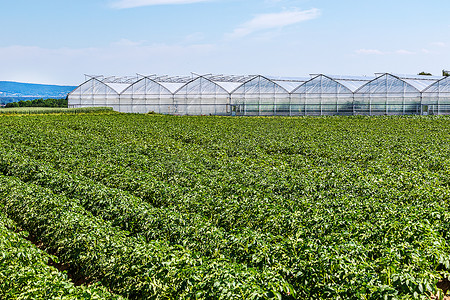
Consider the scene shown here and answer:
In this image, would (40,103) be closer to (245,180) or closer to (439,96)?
(439,96)

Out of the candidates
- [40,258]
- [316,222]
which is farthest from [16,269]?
[316,222]

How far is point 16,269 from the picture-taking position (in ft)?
23.2

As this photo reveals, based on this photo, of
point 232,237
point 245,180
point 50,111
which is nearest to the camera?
point 232,237

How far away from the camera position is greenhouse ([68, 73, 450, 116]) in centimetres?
4675

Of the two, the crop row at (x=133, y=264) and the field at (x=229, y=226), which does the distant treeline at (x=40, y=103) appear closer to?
the field at (x=229, y=226)

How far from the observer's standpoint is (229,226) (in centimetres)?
1020

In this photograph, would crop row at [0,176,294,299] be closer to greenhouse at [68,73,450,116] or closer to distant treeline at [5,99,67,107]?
greenhouse at [68,73,450,116]

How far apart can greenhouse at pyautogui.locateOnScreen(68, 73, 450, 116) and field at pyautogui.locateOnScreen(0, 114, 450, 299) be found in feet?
95.3

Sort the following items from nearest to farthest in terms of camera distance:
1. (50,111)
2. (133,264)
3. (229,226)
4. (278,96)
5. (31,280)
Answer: (31,280), (133,264), (229,226), (278,96), (50,111)

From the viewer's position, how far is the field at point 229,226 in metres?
6.54

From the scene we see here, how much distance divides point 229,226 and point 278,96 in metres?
40.9

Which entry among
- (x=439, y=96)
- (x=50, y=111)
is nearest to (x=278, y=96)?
(x=439, y=96)

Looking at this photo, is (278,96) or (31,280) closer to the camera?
(31,280)

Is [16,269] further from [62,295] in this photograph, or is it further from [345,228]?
[345,228]
